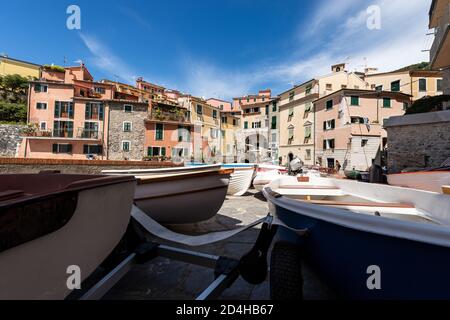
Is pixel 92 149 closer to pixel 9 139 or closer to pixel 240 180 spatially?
pixel 9 139

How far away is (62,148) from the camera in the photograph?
26.2 metres

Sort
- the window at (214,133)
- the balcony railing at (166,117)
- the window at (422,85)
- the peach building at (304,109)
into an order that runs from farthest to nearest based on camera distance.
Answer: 1. the window at (214,133)
2. the peach building at (304,109)
3. the balcony railing at (166,117)
4. the window at (422,85)

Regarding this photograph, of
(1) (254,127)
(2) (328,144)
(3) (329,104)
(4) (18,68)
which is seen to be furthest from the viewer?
(1) (254,127)

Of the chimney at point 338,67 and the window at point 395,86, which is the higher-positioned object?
the chimney at point 338,67

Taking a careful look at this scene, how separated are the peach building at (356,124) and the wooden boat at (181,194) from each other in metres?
23.2

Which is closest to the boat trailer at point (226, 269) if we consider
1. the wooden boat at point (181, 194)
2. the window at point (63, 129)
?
the wooden boat at point (181, 194)

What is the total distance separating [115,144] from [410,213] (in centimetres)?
2958

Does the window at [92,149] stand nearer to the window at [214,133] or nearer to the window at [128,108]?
the window at [128,108]

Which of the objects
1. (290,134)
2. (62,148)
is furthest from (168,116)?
(290,134)

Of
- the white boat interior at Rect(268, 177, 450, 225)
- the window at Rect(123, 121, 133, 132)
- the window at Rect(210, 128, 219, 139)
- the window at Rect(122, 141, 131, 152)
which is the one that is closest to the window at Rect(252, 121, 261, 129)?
the window at Rect(210, 128, 219, 139)

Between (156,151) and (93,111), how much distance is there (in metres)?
9.18

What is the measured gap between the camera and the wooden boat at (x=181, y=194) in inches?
157

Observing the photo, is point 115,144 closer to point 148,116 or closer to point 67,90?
point 148,116
